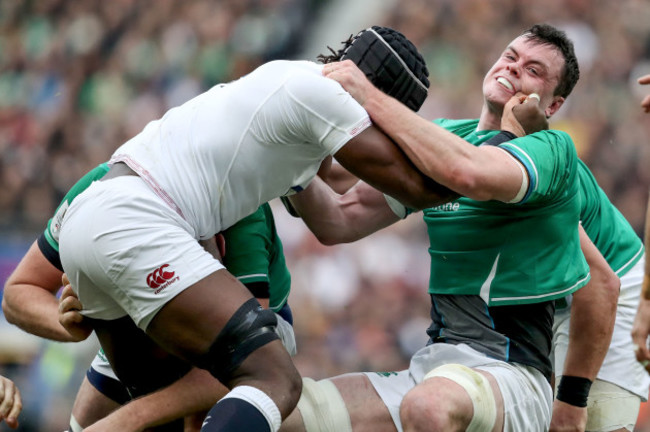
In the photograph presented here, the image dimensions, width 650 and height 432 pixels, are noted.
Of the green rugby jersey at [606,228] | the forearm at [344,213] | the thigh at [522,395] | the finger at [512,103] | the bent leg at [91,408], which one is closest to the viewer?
the thigh at [522,395]

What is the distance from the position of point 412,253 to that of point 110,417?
5.20m

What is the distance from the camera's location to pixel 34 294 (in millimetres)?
4137

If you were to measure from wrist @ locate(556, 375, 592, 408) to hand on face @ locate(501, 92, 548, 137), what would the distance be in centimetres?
109

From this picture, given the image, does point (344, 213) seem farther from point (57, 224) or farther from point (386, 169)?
point (57, 224)

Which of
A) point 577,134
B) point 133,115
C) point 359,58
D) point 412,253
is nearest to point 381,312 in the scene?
point 412,253

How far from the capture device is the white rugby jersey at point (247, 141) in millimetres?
3145

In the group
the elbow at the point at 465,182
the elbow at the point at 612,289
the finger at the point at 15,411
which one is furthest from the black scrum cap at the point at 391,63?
the finger at the point at 15,411

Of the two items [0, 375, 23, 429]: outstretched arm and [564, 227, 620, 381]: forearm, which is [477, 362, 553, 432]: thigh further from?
[0, 375, 23, 429]: outstretched arm

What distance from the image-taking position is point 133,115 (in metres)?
9.83

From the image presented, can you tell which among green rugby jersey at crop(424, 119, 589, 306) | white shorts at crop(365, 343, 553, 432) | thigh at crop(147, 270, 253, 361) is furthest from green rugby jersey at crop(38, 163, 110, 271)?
green rugby jersey at crop(424, 119, 589, 306)

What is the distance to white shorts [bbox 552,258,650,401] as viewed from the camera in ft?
15.4

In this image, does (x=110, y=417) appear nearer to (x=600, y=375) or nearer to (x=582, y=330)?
(x=582, y=330)

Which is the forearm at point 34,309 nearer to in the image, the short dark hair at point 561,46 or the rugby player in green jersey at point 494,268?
the rugby player in green jersey at point 494,268

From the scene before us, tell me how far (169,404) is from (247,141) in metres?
0.99
